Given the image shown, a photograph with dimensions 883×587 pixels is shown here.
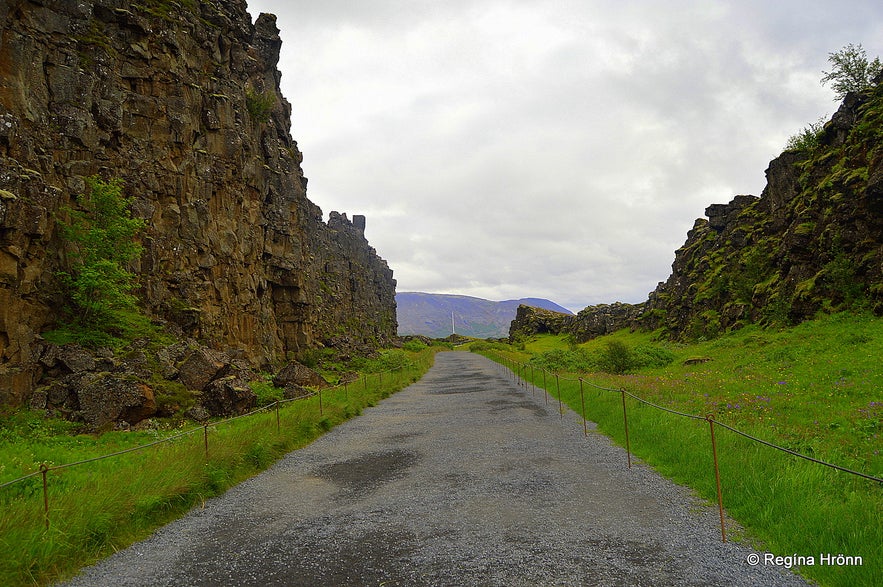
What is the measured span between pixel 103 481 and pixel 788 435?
49.9 ft

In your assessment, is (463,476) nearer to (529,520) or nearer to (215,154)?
(529,520)

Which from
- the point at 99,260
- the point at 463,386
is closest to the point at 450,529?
the point at 99,260

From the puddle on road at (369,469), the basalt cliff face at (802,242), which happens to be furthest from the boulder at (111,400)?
the basalt cliff face at (802,242)

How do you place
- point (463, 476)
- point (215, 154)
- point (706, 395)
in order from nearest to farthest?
1. point (463, 476)
2. point (706, 395)
3. point (215, 154)

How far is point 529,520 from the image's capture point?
812 cm

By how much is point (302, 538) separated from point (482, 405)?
16323 mm

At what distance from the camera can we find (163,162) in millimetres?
28047

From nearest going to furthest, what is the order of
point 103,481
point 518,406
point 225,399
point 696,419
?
point 103,481 < point 696,419 < point 225,399 < point 518,406

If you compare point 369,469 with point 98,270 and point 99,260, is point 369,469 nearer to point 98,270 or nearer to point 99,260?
point 98,270

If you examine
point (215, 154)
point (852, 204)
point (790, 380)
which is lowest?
point (790, 380)

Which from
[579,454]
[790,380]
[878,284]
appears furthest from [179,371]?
[878,284]

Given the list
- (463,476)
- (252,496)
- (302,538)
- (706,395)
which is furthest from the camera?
(706,395)

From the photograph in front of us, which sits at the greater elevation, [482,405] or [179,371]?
[179,371]

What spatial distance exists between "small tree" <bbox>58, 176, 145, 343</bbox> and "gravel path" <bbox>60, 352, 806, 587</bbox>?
1282 cm
